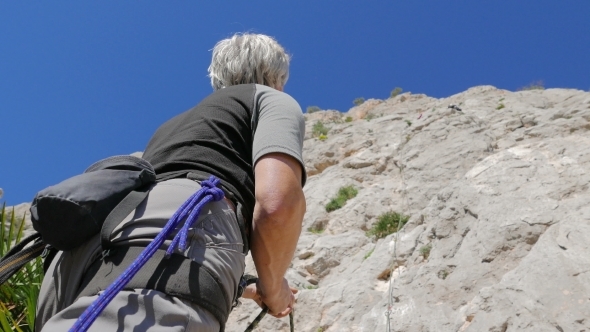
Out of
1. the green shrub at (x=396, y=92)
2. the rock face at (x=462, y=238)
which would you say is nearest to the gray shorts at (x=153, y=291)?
the rock face at (x=462, y=238)

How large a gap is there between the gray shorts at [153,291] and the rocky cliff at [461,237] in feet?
11.2

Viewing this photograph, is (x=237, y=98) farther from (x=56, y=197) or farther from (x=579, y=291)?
(x=579, y=291)

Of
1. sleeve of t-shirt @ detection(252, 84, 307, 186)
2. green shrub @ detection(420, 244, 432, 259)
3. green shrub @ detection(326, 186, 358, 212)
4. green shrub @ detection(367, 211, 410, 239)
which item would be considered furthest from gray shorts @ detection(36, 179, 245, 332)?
green shrub @ detection(326, 186, 358, 212)

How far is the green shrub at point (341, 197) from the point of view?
38.5 ft

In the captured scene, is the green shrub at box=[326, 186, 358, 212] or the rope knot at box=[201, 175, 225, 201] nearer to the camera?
the rope knot at box=[201, 175, 225, 201]

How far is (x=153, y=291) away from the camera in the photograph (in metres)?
1.63

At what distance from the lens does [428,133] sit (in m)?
13.9

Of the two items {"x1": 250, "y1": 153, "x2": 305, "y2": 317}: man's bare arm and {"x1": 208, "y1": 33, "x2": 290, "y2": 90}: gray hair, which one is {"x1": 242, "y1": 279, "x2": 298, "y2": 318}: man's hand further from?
{"x1": 208, "y1": 33, "x2": 290, "y2": 90}: gray hair

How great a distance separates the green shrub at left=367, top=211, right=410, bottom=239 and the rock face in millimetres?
290

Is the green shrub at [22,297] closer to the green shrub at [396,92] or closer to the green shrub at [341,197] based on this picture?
the green shrub at [341,197]

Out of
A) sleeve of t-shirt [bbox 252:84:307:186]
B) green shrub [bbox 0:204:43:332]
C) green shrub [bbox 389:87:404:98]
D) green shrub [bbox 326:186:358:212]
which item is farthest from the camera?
green shrub [bbox 389:87:404:98]

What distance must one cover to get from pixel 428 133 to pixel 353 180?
2259 mm

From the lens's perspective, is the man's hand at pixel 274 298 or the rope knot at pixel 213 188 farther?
the man's hand at pixel 274 298

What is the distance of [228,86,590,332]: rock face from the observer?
4.99 metres
